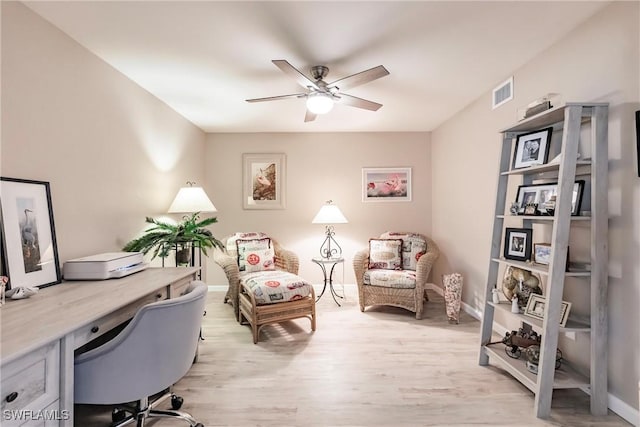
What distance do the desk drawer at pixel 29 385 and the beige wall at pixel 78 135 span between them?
1.14 metres

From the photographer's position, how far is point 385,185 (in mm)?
4609

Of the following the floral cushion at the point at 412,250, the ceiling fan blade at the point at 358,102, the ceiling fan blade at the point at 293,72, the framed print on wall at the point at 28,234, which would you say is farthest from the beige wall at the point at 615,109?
the framed print on wall at the point at 28,234

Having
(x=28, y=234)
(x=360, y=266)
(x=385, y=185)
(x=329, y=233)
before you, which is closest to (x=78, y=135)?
(x=28, y=234)

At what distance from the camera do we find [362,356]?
254 centimetres

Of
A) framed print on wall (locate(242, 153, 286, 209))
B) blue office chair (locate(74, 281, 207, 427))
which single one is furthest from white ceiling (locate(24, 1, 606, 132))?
blue office chair (locate(74, 281, 207, 427))

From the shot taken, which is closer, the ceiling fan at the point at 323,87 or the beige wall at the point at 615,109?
the beige wall at the point at 615,109

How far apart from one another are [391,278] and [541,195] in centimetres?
179

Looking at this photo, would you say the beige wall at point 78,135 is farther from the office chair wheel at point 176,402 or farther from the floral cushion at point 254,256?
the office chair wheel at point 176,402

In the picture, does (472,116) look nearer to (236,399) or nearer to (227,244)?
(227,244)

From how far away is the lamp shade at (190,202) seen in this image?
3.11 meters

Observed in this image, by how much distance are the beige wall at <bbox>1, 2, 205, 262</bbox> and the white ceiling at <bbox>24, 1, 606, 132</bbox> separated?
0.15m

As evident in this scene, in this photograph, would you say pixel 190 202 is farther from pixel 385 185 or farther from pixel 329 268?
pixel 385 185

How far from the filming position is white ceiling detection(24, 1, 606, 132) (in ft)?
5.95

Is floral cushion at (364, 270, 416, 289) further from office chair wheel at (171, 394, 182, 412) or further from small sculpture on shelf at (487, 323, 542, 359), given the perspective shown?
office chair wheel at (171, 394, 182, 412)
